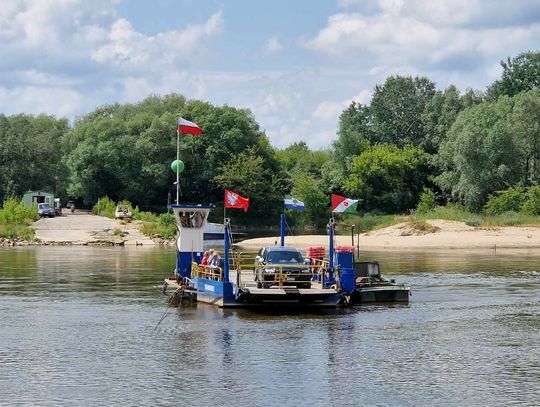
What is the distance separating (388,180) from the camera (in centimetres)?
11950

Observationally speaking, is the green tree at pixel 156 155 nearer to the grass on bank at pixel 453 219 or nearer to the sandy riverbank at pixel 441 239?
the grass on bank at pixel 453 219

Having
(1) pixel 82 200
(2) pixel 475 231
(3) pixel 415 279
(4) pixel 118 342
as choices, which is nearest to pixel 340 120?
(1) pixel 82 200

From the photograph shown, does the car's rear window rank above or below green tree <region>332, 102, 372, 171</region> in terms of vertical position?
below

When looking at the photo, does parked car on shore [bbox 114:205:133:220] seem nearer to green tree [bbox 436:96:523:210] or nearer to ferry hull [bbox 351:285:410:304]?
green tree [bbox 436:96:523:210]

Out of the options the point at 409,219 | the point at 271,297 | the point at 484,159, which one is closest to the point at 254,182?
the point at 409,219

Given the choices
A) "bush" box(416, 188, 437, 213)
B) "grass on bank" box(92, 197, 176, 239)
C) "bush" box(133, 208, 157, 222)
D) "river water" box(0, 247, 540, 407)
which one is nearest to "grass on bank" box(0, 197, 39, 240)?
"grass on bank" box(92, 197, 176, 239)

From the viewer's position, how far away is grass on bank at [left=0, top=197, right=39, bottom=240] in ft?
298

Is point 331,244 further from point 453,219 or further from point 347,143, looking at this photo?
point 347,143

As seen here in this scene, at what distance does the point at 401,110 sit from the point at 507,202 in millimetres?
39728

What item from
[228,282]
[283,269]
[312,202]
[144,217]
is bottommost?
[228,282]

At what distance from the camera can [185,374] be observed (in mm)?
25844

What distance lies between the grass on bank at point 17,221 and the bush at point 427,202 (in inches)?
1623

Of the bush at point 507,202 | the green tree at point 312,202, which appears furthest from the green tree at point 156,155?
the bush at point 507,202

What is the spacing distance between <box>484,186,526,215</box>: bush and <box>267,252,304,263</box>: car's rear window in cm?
6370
